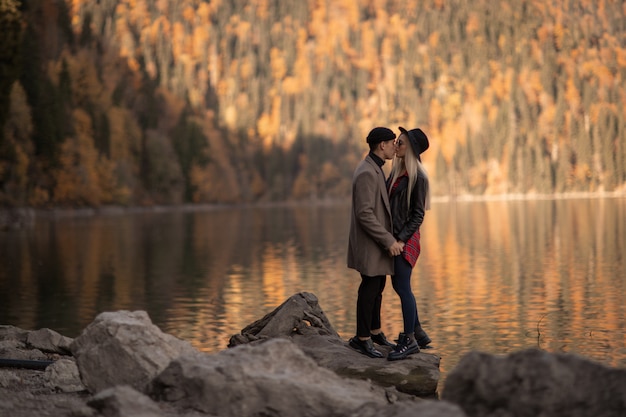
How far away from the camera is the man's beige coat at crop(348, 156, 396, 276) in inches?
413

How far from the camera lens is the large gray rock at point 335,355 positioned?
10.5m

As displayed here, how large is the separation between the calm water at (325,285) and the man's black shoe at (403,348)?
13.0ft

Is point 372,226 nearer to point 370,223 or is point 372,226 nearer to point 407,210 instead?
point 370,223

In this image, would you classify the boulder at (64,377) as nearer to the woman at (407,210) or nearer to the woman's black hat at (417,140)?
the woman at (407,210)

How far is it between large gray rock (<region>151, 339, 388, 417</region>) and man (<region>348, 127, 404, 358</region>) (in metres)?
2.43

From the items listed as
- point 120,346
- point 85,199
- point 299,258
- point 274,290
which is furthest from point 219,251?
point 85,199

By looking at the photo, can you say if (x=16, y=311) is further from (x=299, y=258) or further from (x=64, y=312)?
(x=299, y=258)

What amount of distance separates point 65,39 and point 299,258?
8850 cm

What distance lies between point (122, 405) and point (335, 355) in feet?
13.4

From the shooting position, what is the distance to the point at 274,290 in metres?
27.9

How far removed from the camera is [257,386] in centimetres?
786

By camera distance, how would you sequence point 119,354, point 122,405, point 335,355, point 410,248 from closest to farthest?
point 122,405 → point 119,354 → point 410,248 → point 335,355

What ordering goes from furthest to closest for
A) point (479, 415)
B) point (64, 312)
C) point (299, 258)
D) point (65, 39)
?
point (65, 39) < point (299, 258) < point (64, 312) < point (479, 415)

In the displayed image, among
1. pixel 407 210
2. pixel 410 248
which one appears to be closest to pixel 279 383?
pixel 410 248
